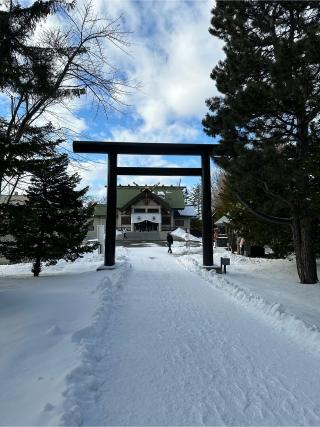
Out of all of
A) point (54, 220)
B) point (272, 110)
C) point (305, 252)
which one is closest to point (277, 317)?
point (305, 252)

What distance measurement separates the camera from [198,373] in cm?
391

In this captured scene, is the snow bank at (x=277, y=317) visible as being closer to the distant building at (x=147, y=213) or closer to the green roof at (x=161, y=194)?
the distant building at (x=147, y=213)

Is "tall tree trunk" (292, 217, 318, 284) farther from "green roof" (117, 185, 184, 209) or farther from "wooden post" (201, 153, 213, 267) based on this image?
"green roof" (117, 185, 184, 209)

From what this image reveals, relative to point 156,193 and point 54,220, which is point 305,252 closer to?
point 54,220

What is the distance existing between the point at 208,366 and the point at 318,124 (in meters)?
8.28

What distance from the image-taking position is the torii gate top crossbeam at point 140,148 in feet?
44.3

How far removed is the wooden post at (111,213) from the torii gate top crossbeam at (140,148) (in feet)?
1.25

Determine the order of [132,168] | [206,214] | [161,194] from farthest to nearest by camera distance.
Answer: [161,194] < [132,168] < [206,214]

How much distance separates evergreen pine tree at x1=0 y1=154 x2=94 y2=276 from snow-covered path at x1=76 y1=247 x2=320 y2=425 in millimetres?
5864

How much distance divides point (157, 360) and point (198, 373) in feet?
2.04

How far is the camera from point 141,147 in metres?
13.5

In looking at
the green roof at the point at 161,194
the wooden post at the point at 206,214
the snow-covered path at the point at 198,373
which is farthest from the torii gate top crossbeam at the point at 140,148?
the green roof at the point at 161,194

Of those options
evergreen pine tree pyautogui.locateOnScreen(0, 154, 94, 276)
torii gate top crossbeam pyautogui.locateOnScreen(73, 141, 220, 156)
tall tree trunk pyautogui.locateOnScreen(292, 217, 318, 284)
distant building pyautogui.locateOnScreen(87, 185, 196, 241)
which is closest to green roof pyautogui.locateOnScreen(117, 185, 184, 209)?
distant building pyautogui.locateOnScreen(87, 185, 196, 241)

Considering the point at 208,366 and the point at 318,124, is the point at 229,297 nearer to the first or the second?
the point at 208,366
